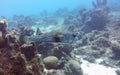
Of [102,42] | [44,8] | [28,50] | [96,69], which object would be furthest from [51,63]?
[44,8]

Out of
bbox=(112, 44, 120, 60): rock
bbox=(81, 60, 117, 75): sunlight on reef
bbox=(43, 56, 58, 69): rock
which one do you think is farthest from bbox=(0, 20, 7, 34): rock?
bbox=(112, 44, 120, 60): rock

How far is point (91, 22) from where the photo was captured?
734 inches

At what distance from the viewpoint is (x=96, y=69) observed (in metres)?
9.95

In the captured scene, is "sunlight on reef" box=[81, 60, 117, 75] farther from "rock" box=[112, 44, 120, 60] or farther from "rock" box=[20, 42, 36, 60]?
"rock" box=[20, 42, 36, 60]

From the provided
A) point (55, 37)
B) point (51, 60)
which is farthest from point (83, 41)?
point (55, 37)

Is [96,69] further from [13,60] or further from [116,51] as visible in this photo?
[13,60]

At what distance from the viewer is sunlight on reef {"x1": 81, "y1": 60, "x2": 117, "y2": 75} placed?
9.45 metres

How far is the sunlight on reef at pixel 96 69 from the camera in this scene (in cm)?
945

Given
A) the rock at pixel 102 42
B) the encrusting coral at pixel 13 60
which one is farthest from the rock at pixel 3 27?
the rock at pixel 102 42

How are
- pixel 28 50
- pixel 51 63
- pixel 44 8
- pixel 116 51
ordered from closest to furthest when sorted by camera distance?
1. pixel 28 50
2. pixel 51 63
3. pixel 116 51
4. pixel 44 8

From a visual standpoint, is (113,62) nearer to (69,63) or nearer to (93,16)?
(69,63)

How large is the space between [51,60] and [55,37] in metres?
2.96

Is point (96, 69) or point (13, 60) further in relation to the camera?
point (96, 69)

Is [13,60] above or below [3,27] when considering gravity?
below
